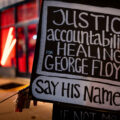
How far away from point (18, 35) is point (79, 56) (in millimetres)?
7869

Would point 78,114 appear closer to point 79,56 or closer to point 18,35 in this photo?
point 79,56

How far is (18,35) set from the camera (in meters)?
9.12

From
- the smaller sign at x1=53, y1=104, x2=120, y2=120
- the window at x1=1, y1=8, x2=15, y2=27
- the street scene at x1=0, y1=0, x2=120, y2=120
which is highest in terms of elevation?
the window at x1=1, y1=8, x2=15, y2=27

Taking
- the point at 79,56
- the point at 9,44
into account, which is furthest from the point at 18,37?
the point at 79,56

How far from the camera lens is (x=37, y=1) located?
27.0 ft

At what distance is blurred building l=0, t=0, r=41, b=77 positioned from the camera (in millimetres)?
8586

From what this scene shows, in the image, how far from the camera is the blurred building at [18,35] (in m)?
8.59

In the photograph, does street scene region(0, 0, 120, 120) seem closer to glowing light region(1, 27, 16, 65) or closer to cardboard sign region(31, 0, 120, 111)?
cardboard sign region(31, 0, 120, 111)

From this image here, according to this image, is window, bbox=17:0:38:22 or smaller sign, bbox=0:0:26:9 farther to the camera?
smaller sign, bbox=0:0:26:9

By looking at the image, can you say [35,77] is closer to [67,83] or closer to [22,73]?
[67,83]

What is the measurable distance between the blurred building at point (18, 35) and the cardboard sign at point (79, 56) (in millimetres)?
6851

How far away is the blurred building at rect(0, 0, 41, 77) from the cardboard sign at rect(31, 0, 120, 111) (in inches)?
270

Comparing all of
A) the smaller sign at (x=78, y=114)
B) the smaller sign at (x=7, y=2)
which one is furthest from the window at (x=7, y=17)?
the smaller sign at (x=78, y=114)

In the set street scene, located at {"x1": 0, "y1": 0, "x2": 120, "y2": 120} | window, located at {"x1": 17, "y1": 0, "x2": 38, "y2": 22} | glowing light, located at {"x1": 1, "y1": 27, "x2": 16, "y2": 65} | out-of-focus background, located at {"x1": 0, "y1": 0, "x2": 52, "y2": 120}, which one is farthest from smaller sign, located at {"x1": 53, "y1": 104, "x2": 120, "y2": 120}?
glowing light, located at {"x1": 1, "y1": 27, "x2": 16, "y2": 65}
